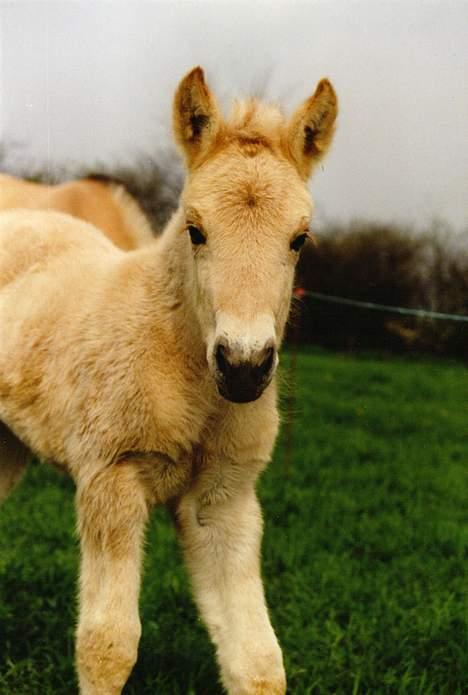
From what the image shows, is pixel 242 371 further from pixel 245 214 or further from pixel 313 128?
pixel 313 128

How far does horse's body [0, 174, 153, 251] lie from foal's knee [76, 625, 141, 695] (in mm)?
3000

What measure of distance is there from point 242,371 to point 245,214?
0.56 m

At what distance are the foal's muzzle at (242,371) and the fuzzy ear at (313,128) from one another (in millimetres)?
862

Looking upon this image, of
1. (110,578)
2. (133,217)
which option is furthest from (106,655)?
(133,217)

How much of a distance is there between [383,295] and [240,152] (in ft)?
38.1

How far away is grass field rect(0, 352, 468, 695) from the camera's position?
4.05 meters

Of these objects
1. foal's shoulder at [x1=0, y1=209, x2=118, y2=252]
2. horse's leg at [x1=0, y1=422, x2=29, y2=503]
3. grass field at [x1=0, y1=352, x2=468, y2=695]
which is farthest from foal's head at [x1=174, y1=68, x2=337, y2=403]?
grass field at [x1=0, y1=352, x2=468, y2=695]

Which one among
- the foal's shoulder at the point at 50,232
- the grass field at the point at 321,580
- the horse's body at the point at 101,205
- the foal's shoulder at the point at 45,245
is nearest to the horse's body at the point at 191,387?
the foal's shoulder at the point at 45,245

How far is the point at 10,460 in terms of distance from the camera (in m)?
4.46

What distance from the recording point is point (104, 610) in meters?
3.17

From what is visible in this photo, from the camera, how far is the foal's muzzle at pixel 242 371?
271 cm

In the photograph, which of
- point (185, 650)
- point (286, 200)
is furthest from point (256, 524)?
point (286, 200)

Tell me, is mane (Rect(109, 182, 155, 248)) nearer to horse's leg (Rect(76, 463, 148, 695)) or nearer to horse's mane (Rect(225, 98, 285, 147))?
horse's mane (Rect(225, 98, 285, 147))

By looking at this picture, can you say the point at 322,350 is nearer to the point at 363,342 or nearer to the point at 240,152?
the point at 363,342
